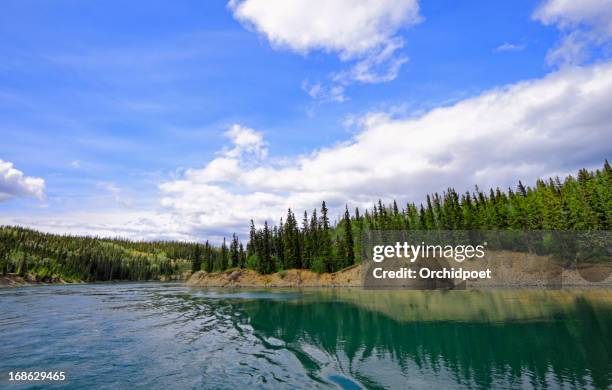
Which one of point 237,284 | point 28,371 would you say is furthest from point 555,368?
point 237,284

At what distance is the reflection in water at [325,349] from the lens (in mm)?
22094

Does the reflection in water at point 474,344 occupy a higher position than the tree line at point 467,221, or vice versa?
the tree line at point 467,221

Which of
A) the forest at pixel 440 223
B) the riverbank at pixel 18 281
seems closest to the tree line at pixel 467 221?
the forest at pixel 440 223

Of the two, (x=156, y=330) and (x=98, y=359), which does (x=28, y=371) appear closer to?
(x=98, y=359)

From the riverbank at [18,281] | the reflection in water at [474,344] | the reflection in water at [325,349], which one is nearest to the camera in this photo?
the reflection in water at [325,349]

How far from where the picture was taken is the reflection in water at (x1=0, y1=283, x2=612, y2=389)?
72.5 feet

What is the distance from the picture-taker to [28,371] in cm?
2388

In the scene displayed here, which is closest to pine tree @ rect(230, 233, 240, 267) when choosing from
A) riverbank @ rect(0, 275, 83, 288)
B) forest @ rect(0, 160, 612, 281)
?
forest @ rect(0, 160, 612, 281)

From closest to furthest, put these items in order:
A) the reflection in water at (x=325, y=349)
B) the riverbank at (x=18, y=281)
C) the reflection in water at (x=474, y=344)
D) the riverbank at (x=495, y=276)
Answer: the reflection in water at (x=325, y=349) < the reflection in water at (x=474, y=344) < the riverbank at (x=495, y=276) < the riverbank at (x=18, y=281)

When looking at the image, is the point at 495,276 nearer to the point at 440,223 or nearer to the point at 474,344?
the point at 440,223

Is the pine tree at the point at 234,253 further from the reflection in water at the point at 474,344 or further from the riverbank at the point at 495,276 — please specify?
the reflection in water at the point at 474,344

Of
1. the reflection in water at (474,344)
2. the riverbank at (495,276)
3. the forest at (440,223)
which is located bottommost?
the reflection in water at (474,344)

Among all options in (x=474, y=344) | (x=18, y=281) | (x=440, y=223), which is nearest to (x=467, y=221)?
(x=440, y=223)

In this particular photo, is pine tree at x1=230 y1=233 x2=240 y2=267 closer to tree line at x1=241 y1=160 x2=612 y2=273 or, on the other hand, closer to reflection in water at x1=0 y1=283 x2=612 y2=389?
tree line at x1=241 y1=160 x2=612 y2=273
